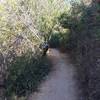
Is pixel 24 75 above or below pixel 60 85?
above

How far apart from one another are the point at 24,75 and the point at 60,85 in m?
1.32

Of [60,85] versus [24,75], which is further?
[60,85]

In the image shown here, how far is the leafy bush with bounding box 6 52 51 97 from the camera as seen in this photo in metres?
9.74

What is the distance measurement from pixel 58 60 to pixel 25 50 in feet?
12.4

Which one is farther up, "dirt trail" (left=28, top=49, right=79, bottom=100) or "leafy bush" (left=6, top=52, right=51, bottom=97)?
"leafy bush" (left=6, top=52, right=51, bottom=97)

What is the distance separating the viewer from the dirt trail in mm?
9719

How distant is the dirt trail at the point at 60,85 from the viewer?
9.72 meters

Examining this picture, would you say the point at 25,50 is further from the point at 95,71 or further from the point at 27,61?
the point at 95,71

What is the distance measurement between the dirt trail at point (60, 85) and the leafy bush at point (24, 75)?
29 cm

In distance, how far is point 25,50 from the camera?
37.6ft

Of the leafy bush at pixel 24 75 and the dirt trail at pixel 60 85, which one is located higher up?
the leafy bush at pixel 24 75

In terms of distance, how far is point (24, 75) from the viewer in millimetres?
10484

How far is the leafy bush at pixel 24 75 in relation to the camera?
32.0ft

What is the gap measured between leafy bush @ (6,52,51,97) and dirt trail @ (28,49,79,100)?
0.29 m
